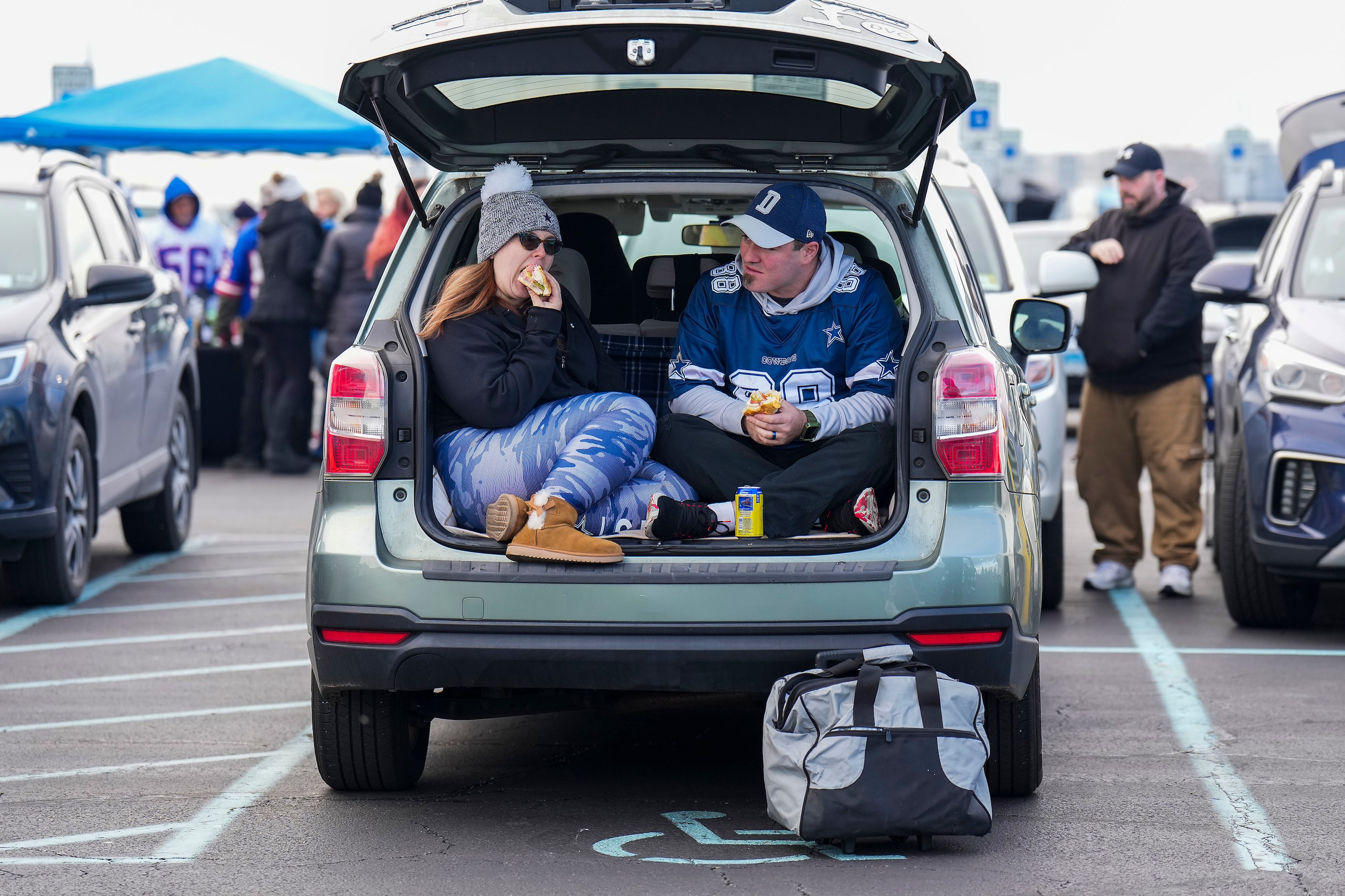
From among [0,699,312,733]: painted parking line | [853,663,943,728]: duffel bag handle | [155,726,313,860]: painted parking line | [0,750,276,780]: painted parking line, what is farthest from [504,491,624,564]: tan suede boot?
[0,699,312,733]: painted parking line

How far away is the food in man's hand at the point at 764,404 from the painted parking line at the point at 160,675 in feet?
8.54

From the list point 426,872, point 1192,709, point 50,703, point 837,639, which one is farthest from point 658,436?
point 50,703

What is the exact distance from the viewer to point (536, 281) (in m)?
4.92

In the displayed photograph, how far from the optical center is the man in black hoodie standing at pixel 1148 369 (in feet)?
27.2

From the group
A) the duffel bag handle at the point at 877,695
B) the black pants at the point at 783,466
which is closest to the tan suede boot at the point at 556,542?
the black pants at the point at 783,466

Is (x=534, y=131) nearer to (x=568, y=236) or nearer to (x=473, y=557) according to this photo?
(x=568, y=236)

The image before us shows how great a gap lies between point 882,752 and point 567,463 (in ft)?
3.74

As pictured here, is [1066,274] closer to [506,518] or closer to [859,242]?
[859,242]

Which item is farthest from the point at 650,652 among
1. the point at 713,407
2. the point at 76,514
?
the point at 76,514

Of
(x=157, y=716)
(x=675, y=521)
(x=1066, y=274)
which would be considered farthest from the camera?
(x=1066, y=274)

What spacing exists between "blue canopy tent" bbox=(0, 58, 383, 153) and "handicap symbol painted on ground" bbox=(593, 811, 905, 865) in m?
11.9

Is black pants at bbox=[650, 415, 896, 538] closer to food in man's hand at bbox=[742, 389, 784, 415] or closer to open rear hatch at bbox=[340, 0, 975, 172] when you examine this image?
food in man's hand at bbox=[742, 389, 784, 415]

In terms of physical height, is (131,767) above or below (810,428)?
below

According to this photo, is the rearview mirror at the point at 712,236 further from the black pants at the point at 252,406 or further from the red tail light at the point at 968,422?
the black pants at the point at 252,406
